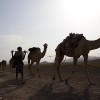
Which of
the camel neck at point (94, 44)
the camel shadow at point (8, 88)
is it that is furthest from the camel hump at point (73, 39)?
the camel shadow at point (8, 88)

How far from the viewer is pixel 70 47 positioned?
17984mm

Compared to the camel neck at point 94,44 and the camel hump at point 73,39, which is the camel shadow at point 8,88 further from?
the camel neck at point 94,44

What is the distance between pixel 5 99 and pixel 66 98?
2.32 m

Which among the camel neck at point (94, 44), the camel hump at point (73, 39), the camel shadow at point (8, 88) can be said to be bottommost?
the camel shadow at point (8, 88)

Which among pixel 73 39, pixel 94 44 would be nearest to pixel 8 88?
pixel 73 39

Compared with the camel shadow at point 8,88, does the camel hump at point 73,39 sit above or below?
above

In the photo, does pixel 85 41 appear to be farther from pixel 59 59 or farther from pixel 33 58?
pixel 33 58

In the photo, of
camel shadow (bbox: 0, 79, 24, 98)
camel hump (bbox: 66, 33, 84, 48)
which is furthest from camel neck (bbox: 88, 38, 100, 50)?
camel shadow (bbox: 0, 79, 24, 98)

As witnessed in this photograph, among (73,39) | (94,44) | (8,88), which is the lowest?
(8,88)

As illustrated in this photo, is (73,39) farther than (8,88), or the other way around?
(73,39)

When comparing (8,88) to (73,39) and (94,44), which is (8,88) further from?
(94,44)

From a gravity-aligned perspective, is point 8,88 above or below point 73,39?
below

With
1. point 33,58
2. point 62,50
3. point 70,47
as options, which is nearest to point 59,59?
point 62,50

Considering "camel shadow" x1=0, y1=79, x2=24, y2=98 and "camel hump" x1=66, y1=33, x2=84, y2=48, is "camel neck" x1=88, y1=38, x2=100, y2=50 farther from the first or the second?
"camel shadow" x1=0, y1=79, x2=24, y2=98
